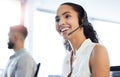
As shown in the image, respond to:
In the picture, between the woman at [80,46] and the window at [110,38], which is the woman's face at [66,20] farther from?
the window at [110,38]

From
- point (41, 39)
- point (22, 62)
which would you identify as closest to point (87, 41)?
point (22, 62)

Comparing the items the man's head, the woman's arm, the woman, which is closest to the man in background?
the man's head

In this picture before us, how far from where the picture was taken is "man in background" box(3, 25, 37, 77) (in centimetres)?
220

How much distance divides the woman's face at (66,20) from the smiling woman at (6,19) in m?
2.08

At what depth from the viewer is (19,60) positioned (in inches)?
89.3

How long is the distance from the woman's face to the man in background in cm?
99

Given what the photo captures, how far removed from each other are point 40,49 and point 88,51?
2.24 metres

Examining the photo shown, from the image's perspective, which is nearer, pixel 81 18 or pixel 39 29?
pixel 81 18

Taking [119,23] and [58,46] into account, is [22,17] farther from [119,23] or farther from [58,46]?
[119,23]

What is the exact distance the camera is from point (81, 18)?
4.33 feet

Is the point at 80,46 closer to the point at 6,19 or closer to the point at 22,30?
the point at 22,30

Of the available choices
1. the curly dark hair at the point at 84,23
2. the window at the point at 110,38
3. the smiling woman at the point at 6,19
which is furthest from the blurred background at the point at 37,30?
the curly dark hair at the point at 84,23

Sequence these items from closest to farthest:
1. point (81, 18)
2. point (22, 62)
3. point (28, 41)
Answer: point (81, 18) < point (22, 62) < point (28, 41)

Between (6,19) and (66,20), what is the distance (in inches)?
85.8
